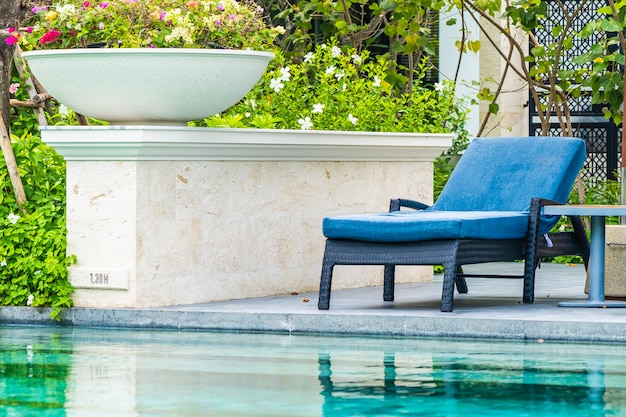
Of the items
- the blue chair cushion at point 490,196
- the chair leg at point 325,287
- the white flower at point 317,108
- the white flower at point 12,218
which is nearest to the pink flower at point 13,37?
the white flower at point 12,218

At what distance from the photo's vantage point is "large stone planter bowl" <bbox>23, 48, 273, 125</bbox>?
8.76m

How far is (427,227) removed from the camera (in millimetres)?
8250

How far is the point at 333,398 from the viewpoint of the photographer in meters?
5.73

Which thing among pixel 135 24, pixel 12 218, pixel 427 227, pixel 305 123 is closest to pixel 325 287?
pixel 427 227

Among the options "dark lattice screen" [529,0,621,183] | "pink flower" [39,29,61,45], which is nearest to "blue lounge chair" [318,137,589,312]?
"pink flower" [39,29,61,45]

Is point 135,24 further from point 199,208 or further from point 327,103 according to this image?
point 327,103

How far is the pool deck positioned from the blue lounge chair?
9.5 inches

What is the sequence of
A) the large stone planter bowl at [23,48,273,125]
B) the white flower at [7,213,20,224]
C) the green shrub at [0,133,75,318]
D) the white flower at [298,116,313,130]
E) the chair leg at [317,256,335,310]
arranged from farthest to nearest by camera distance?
the white flower at [298,116,313,130] → the white flower at [7,213,20,224] → the green shrub at [0,133,75,318] → the large stone planter bowl at [23,48,273,125] → the chair leg at [317,256,335,310]

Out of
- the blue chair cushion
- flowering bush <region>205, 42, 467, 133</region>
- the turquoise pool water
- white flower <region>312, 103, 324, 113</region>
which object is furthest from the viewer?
flowering bush <region>205, 42, 467, 133</region>

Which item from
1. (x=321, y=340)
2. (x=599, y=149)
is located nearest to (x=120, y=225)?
(x=321, y=340)

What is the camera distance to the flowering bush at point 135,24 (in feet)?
31.2

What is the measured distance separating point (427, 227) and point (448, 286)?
356 mm

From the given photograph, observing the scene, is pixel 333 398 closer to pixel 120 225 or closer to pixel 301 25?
pixel 120 225

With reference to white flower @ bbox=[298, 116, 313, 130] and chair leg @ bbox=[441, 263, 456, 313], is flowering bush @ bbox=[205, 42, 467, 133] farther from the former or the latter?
chair leg @ bbox=[441, 263, 456, 313]
